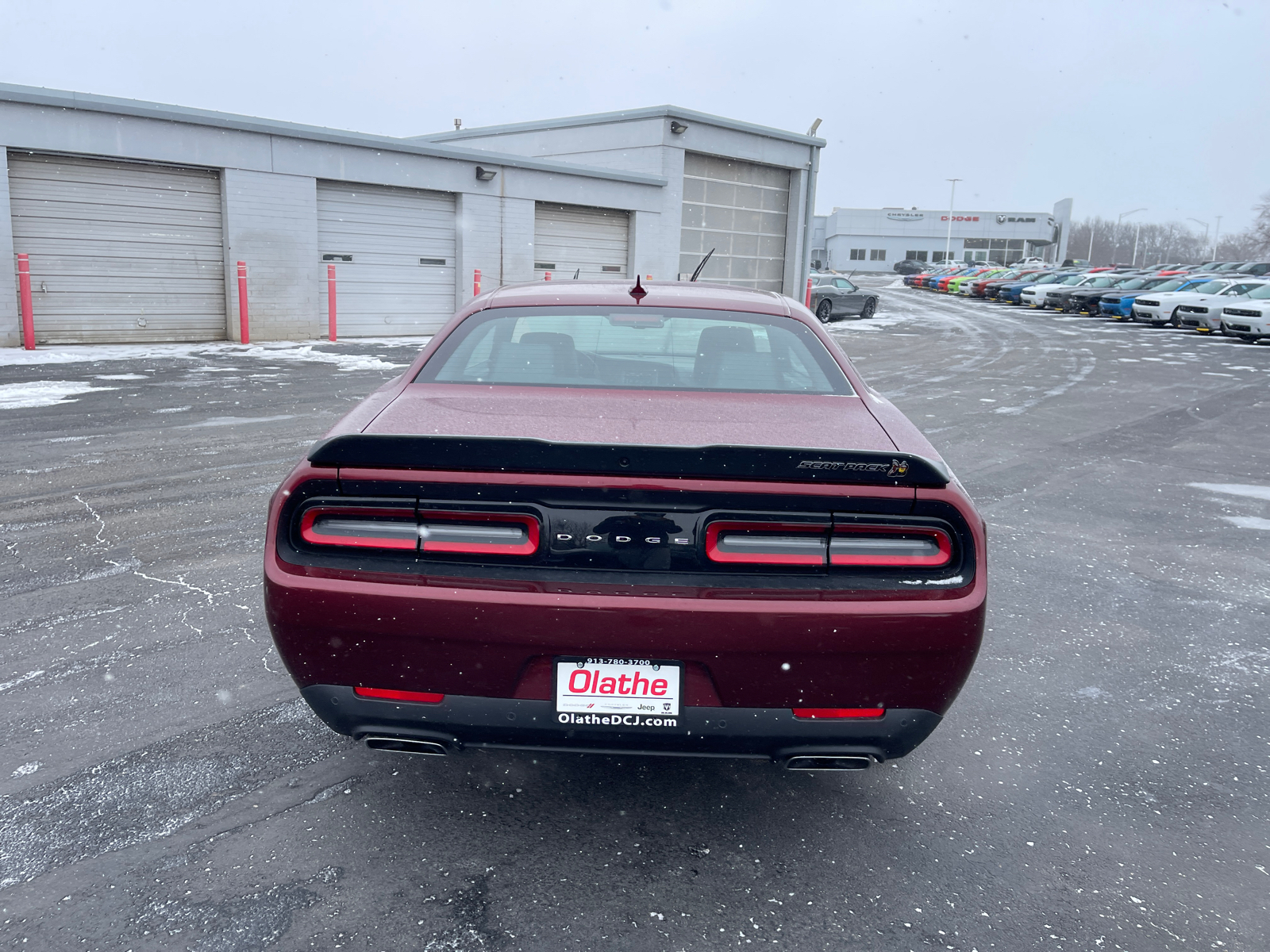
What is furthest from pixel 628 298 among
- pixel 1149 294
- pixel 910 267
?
pixel 910 267

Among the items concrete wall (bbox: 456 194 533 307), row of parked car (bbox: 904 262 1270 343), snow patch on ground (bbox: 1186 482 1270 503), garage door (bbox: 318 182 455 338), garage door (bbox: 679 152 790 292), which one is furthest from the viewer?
garage door (bbox: 679 152 790 292)

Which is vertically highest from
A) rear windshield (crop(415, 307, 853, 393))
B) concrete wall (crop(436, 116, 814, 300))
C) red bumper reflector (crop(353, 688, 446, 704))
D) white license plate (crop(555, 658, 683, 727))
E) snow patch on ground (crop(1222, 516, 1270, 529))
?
concrete wall (crop(436, 116, 814, 300))

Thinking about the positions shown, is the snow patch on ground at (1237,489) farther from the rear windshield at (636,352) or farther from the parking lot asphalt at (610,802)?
the rear windshield at (636,352)

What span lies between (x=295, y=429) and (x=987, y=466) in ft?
20.2

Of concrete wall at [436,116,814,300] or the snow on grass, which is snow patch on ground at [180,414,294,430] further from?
concrete wall at [436,116,814,300]

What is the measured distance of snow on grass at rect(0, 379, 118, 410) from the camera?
9938 mm

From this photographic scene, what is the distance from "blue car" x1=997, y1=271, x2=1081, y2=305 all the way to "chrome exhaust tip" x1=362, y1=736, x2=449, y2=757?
42.1m

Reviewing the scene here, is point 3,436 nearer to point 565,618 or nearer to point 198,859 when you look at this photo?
point 198,859

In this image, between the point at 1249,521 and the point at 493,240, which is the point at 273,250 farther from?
the point at 1249,521

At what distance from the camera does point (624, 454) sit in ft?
7.95

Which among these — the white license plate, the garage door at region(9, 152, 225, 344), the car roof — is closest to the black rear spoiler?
the white license plate

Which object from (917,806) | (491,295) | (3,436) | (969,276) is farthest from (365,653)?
(969,276)

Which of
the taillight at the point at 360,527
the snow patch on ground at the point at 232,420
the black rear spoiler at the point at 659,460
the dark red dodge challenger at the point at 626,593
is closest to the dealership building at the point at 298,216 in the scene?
the snow patch on ground at the point at 232,420

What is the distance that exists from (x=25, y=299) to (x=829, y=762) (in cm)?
1635
